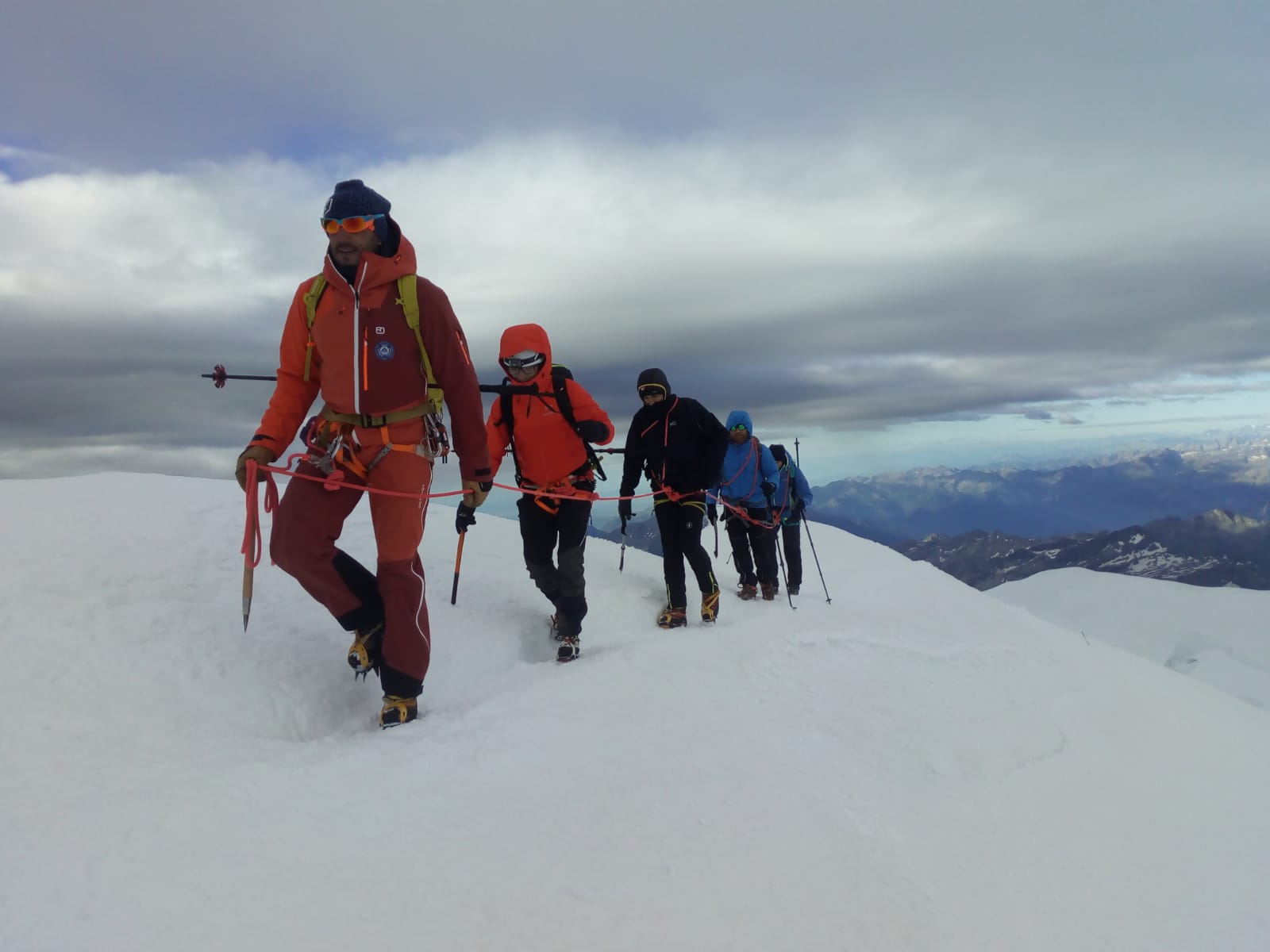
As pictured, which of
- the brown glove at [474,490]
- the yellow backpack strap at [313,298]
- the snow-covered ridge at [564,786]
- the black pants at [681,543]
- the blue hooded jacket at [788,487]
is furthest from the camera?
the blue hooded jacket at [788,487]

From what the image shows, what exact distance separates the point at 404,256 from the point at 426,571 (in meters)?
3.40

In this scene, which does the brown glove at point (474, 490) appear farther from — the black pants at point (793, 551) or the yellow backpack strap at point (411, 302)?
the black pants at point (793, 551)

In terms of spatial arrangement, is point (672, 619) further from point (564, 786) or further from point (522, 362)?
point (564, 786)

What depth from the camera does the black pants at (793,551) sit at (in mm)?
11969

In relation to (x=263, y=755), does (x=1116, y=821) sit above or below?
below

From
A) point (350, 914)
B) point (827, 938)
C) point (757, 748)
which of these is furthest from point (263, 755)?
point (827, 938)

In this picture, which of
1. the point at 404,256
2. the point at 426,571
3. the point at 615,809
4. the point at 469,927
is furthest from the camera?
the point at 426,571

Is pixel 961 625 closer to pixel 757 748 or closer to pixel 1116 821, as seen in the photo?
pixel 1116 821

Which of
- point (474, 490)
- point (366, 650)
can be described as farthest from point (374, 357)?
point (366, 650)

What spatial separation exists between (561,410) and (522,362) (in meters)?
0.52

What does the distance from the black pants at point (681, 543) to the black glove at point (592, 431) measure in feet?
6.65

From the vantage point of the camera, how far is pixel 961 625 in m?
8.65

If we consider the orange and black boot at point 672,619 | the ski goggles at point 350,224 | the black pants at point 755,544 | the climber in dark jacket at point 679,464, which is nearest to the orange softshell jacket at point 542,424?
the climber in dark jacket at point 679,464

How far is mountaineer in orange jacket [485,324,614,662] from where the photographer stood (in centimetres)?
639
